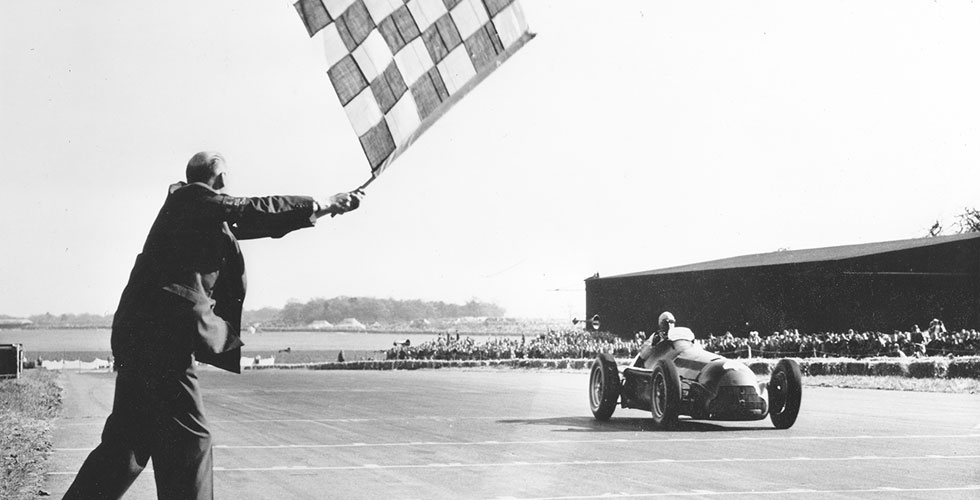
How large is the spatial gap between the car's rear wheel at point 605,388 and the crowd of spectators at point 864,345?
15616 mm

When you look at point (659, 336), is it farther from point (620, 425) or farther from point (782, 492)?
point (782, 492)

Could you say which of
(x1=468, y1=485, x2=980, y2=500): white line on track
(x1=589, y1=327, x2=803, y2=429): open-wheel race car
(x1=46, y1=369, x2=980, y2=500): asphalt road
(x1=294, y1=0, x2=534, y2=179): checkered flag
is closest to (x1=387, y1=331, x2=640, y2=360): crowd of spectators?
(x1=46, y1=369, x2=980, y2=500): asphalt road

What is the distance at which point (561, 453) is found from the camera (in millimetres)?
11016

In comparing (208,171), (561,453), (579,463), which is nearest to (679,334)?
(561,453)

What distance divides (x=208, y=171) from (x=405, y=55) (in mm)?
992

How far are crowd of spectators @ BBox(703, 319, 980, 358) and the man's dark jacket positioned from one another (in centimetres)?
2691

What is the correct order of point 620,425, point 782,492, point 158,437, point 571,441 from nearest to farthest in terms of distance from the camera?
point 158,437 < point 782,492 < point 571,441 < point 620,425

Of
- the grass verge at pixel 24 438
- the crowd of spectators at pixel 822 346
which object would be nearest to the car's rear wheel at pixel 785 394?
the grass verge at pixel 24 438

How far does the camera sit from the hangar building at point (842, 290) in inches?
1615

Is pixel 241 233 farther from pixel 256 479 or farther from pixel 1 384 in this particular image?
pixel 1 384

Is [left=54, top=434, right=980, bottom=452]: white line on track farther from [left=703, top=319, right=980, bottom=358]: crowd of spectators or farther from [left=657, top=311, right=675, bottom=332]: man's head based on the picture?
[left=703, top=319, right=980, bottom=358]: crowd of spectators

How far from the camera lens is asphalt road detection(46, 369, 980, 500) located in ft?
27.8

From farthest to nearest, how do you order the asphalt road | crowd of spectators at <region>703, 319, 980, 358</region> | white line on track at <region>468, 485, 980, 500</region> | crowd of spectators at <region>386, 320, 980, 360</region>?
crowd of spectators at <region>386, 320, 980, 360</region>
crowd of spectators at <region>703, 319, 980, 358</region>
the asphalt road
white line on track at <region>468, 485, 980, 500</region>

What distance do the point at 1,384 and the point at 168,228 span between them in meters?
23.7
